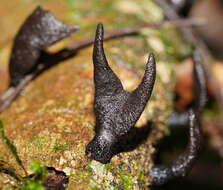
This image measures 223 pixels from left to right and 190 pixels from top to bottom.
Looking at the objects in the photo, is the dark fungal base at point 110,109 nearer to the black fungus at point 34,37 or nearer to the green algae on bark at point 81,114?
the green algae on bark at point 81,114

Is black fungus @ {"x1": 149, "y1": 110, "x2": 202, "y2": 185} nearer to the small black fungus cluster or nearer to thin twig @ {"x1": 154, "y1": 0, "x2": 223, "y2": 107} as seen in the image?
the small black fungus cluster

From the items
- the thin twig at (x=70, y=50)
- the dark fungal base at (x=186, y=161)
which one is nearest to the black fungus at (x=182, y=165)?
the dark fungal base at (x=186, y=161)

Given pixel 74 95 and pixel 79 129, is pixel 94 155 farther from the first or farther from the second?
pixel 74 95

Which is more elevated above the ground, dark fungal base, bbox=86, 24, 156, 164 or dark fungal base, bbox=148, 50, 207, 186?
dark fungal base, bbox=86, 24, 156, 164

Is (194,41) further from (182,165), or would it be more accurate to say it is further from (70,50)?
(182,165)

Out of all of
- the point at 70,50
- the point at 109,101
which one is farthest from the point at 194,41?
the point at 109,101

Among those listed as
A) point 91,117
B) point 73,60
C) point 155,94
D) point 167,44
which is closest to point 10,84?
point 73,60

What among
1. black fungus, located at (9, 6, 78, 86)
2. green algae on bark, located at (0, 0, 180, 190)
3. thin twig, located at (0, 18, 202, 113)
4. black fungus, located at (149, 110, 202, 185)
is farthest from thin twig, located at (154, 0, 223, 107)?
black fungus, located at (149, 110, 202, 185)
